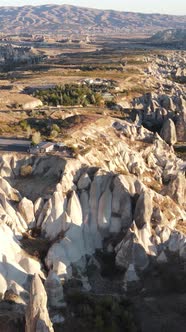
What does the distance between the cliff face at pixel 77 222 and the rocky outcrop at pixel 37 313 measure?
412 centimetres

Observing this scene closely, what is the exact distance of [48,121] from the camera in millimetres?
55594

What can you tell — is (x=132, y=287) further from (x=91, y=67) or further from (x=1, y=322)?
(x=91, y=67)

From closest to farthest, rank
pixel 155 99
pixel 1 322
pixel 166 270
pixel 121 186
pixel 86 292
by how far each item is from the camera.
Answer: pixel 1 322
pixel 86 292
pixel 166 270
pixel 121 186
pixel 155 99

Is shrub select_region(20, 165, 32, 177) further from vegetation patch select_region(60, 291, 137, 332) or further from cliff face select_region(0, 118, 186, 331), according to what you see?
vegetation patch select_region(60, 291, 137, 332)

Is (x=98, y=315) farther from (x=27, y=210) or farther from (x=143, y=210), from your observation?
(x=27, y=210)

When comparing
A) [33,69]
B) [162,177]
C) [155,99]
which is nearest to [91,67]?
[33,69]

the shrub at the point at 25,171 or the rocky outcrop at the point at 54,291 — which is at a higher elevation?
the shrub at the point at 25,171

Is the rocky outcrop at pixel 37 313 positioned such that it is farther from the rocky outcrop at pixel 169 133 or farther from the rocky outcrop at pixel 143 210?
the rocky outcrop at pixel 169 133

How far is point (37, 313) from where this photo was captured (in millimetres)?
23672

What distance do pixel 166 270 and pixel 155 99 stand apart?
2036 inches

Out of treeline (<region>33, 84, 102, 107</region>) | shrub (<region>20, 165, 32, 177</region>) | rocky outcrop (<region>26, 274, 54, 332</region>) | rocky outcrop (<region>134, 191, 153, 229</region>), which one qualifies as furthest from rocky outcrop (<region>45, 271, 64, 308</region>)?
treeline (<region>33, 84, 102, 107</region>)

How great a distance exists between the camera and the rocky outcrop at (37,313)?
23391 millimetres

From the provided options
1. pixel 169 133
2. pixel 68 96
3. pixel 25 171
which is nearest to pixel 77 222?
pixel 25 171

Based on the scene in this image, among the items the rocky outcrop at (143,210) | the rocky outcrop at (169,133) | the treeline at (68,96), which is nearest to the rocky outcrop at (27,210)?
the rocky outcrop at (143,210)
